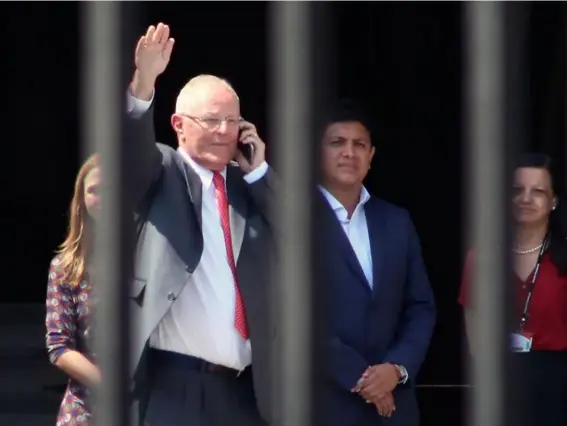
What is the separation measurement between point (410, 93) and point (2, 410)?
1438 mm

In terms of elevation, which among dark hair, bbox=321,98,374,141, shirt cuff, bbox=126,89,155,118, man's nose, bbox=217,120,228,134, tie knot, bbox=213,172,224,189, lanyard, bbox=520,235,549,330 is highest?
shirt cuff, bbox=126,89,155,118

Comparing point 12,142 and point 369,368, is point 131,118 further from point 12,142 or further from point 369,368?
point 12,142

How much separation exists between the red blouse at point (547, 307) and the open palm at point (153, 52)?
1.67 feet

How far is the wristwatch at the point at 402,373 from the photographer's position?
218 cm

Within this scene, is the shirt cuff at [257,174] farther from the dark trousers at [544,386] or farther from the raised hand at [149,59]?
the dark trousers at [544,386]

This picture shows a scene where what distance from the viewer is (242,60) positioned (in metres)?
3.32

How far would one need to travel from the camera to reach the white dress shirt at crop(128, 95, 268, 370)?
2053mm

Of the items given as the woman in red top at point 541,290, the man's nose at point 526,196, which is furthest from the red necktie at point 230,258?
the man's nose at point 526,196

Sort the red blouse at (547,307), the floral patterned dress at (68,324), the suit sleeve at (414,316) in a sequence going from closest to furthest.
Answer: the red blouse at (547,307), the floral patterned dress at (68,324), the suit sleeve at (414,316)

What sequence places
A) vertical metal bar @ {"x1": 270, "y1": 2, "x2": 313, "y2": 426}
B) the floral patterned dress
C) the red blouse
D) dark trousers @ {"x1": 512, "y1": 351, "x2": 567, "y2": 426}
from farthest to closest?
the floral patterned dress, the red blouse, dark trousers @ {"x1": 512, "y1": 351, "x2": 567, "y2": 426}, vertical metal bar @ {"x1": 270, "y1": 2, "x2": 313, "y2": 426}

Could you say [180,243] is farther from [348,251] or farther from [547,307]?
[547,307]

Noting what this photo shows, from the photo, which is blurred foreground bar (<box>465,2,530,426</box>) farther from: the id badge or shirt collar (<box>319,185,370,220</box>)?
shirt collar (<box>319,185,370,220</box>)

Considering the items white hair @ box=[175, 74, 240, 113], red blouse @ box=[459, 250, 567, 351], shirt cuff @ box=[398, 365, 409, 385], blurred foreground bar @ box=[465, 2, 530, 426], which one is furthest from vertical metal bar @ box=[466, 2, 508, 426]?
white hair @ box=[175, 74, 240, 113]

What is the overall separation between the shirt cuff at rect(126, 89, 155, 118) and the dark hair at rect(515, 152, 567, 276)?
0.55 m
